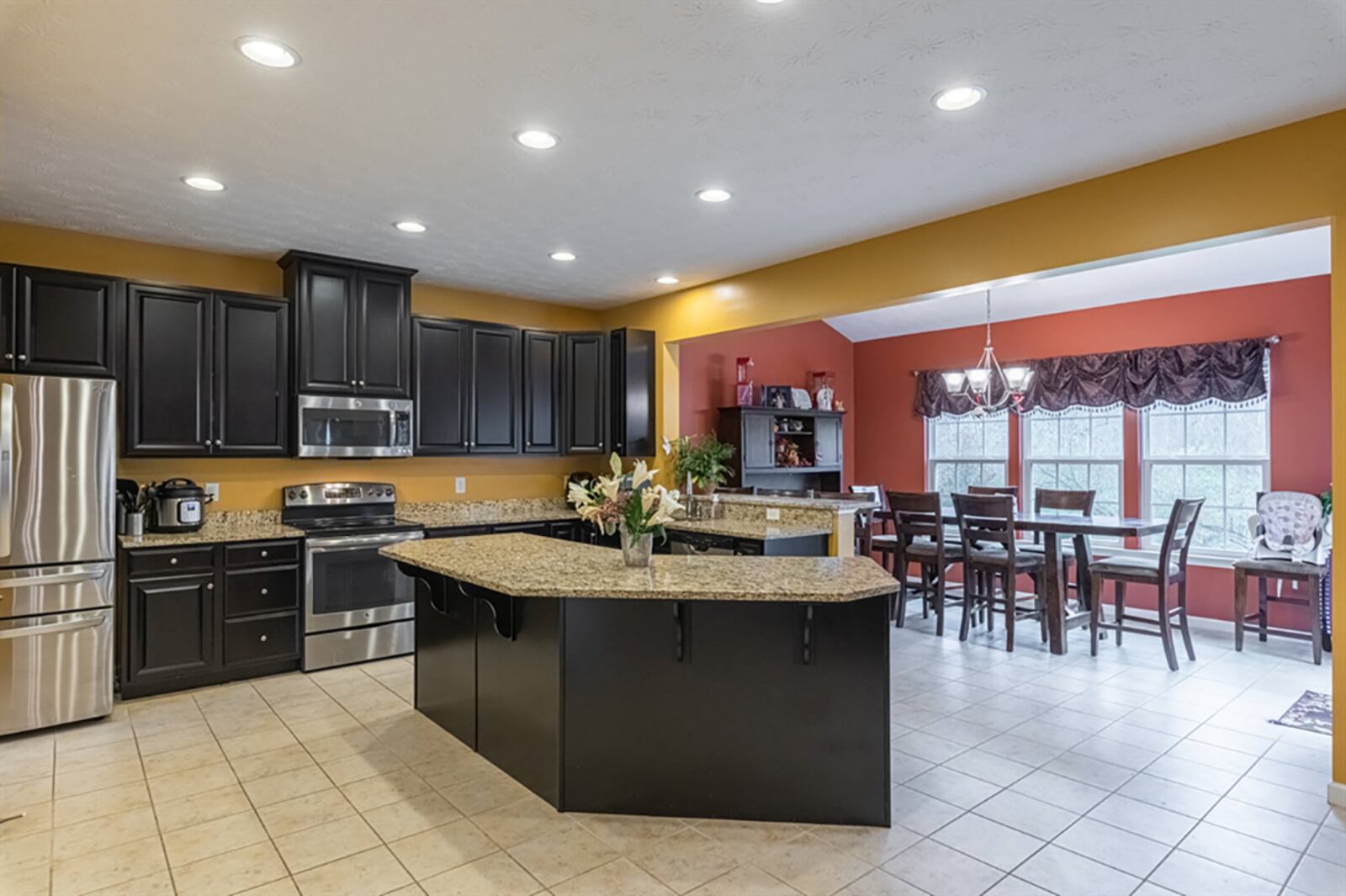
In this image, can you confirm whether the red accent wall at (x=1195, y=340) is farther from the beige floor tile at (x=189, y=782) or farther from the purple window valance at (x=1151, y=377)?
the beige floor tile at (x=189, y=782)

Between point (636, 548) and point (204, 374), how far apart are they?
3124mm

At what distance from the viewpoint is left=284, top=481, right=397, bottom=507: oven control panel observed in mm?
4957

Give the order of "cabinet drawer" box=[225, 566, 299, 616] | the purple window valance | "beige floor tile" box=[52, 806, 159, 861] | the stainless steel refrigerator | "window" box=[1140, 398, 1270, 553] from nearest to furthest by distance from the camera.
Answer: "beige floor tile" box=[52, 806, 159, 861]
the stainless steel refrigerator
"cabinet drawer" box=[225, 566, 299, 616]
the purple window valance
"window" box=[1140, 398, 1270, 553]

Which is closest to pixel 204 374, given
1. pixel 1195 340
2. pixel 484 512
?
pixel 484 512

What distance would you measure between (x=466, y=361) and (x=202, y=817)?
11.2ft

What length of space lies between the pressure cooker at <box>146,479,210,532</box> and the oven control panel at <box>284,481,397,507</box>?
560 millimetres

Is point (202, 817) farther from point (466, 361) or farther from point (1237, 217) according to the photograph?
point (1237, 217)

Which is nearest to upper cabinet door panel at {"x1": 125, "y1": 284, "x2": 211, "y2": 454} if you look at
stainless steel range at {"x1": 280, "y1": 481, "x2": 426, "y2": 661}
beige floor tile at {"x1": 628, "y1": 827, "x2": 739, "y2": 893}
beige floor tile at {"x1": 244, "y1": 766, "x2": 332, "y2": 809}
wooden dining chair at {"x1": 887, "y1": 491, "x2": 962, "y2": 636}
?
stainless steel range at {"x1": 280, "y1": 481, "x2": 426, "y2": 661}

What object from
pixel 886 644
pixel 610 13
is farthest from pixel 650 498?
pixel 610 13

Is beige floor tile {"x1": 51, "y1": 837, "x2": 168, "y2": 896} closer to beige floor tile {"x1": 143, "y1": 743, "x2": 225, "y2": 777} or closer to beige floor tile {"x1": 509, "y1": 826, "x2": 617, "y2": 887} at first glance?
beige floor tile {"x1": 143, "y1": 743, "x2": 225, "y2": 777}

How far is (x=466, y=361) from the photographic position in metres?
5.48

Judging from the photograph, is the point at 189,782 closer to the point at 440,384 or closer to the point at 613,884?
the point at 613,884

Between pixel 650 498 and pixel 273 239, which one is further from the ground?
pixel 273 239

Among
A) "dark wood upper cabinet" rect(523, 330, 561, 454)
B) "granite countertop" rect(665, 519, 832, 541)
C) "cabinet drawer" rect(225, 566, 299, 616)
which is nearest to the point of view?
"cabinet drawer" rect(225, 566, 299, 616)
